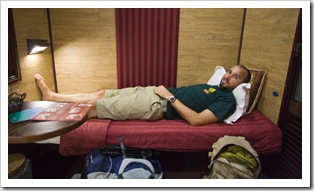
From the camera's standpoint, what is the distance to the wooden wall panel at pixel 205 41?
2.19 metres

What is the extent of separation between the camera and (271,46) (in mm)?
1779

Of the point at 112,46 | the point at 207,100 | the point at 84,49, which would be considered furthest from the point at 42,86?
the point at 207,100

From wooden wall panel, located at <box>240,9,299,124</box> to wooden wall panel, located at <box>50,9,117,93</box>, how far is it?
1.48 m

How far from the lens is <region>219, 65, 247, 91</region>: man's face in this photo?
6.08 feet

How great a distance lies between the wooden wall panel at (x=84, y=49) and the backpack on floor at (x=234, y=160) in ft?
4.76

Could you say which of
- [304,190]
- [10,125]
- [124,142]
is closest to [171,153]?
[124,142]

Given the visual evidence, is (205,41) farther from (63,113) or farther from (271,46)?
(63,113)

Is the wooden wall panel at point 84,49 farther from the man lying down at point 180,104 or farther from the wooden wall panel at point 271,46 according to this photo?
the wooden wall panel at point 271,46

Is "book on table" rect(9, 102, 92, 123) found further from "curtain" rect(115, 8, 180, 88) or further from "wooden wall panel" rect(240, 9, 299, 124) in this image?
"wooden wall panel" rect(240, 9, 299, 124)

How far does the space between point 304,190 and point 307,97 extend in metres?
0.54

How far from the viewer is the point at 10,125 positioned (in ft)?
3.60

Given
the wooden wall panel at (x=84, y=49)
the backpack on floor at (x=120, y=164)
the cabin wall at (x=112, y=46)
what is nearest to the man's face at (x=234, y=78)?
the cabin wall at (x=112, y=46)

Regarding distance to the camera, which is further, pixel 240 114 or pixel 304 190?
pixel 240 114

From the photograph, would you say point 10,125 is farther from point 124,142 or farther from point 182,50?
point 182,50
